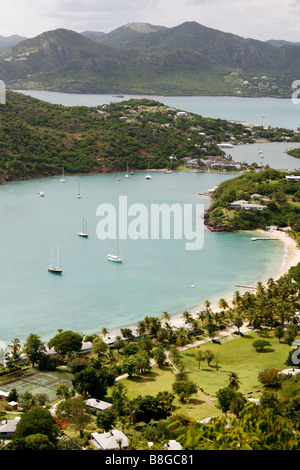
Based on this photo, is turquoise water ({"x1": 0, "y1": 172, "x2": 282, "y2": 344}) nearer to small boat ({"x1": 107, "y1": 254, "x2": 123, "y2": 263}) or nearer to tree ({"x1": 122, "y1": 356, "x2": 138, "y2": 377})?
small boat ({"x1": 107, "y1": 254, "x2": 123, "y2": 263})

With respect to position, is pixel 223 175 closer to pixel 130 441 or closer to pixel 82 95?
pixel 130 441

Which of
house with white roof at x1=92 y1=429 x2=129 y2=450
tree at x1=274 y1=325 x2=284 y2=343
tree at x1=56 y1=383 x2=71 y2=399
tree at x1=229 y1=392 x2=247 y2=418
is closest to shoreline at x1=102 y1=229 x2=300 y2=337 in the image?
tree at x1=274 y1=325 x2=284 y2=343

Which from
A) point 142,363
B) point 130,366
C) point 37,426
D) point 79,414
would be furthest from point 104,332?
point 37,426

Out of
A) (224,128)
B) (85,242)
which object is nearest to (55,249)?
(85,242)

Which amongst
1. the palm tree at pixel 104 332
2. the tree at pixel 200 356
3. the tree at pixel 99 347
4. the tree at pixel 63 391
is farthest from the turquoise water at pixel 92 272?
the tree at pixel 63 391

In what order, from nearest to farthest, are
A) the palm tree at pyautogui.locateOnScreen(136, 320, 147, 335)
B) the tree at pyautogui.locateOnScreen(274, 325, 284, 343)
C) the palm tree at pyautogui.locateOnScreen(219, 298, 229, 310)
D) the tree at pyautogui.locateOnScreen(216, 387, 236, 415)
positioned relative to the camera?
the tree at pyautogui.locateOnScreen(216, 387, 236, 415)
the tree at pyautogui.locateOnScreen(274, 325, 284, 343)
the palm tree at pyautogui.locateOnScreen(136, 320, 147, 335)
the palm tree at pyautogui.locateOnScreen(219, 298, 229, 310)

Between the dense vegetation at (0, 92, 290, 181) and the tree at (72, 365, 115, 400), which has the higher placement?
the dense vegetation at (0, 92, 290, 181)

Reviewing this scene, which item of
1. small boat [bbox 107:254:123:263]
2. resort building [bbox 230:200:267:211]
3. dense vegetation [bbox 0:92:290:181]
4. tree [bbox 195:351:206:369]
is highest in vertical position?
dense vegetation [bbox 0:92:290:181]
